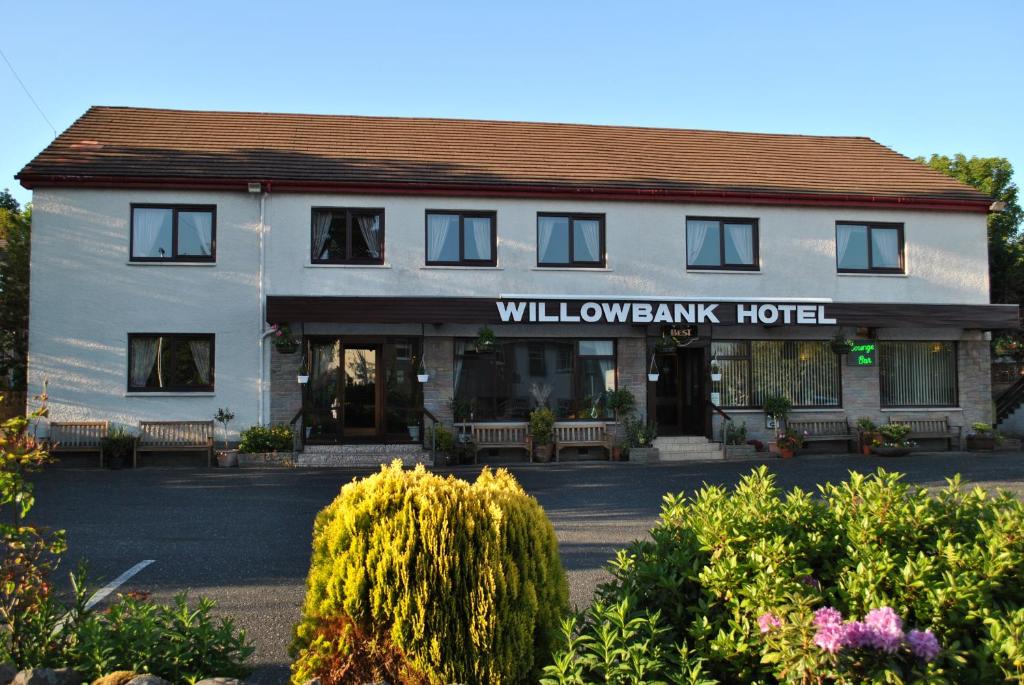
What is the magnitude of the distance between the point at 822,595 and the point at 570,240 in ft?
53.5

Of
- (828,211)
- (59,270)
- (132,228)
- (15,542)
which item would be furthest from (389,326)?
(15,542)

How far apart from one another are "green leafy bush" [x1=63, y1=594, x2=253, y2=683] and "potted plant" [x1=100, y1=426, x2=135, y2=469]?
1343cm

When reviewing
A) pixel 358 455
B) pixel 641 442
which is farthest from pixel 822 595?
pixel 641 442

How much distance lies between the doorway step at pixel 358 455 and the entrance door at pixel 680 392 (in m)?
6.45

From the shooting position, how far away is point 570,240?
19172mm

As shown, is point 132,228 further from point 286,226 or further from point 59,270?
point 286,226

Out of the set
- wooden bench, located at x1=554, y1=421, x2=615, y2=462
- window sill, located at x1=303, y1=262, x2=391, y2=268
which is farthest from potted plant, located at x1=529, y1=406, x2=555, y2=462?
window sill, located at x1=303, y1=262, x2=391, y2=268

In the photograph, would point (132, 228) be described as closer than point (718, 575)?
No

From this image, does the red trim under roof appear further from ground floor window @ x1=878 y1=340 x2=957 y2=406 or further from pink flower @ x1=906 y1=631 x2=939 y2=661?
pink flower @ x1=906 y1=631 x2=939 y2=661

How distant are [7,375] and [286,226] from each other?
11.3m

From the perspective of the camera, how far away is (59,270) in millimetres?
17422

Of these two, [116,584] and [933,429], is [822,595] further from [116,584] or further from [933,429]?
[933,429]

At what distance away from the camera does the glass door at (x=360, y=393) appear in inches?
725

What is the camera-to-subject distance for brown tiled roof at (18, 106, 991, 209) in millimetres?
18297
